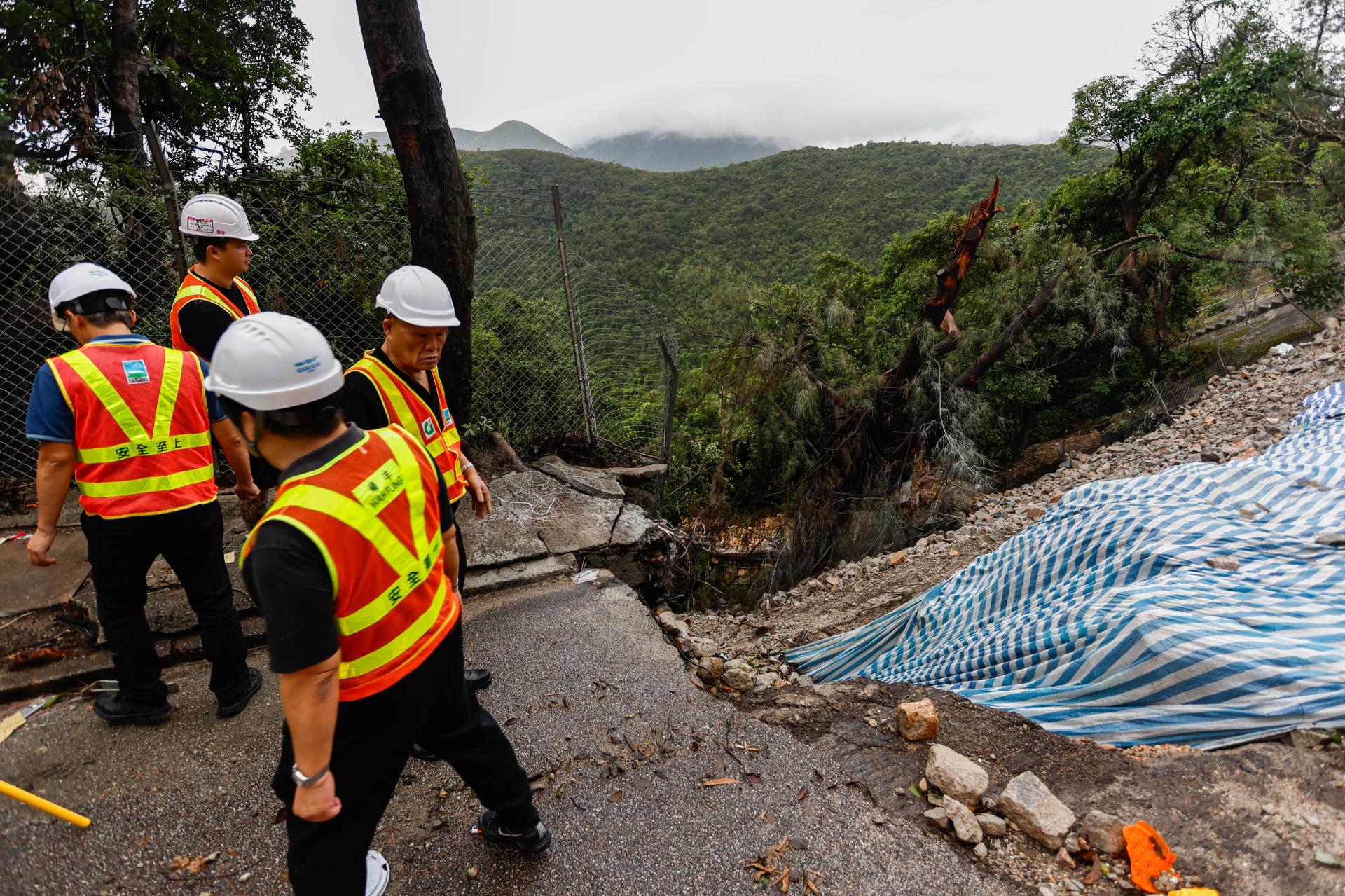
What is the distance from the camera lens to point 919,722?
2205mm

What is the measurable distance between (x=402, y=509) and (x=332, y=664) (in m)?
0.32

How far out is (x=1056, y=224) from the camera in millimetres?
13469

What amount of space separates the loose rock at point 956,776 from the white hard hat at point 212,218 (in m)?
3.26

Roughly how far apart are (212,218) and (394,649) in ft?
7.16

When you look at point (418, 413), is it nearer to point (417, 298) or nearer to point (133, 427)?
point (417, 298)

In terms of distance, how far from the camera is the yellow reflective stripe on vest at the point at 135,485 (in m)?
2.12

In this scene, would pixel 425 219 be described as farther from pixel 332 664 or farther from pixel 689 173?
pixel 689 173

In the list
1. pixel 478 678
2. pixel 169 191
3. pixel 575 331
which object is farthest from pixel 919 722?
pixel 169 191

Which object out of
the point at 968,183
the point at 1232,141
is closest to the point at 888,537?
the point at 1232,141

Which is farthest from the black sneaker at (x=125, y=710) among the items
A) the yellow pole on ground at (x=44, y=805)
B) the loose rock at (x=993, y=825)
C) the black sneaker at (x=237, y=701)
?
the loose rock at (x=993, y=825)

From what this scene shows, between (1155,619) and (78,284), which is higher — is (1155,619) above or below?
below

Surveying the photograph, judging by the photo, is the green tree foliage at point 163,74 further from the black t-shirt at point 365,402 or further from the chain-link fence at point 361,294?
the black t-shirt at point 365,402

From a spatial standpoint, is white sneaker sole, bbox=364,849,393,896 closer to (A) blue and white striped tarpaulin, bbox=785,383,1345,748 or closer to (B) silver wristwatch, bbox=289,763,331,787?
(B) silver wristwatch, bbox=289,763,331,787

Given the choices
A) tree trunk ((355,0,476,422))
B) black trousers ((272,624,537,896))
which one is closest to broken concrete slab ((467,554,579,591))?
tree trunk ((355,0,476,422))
